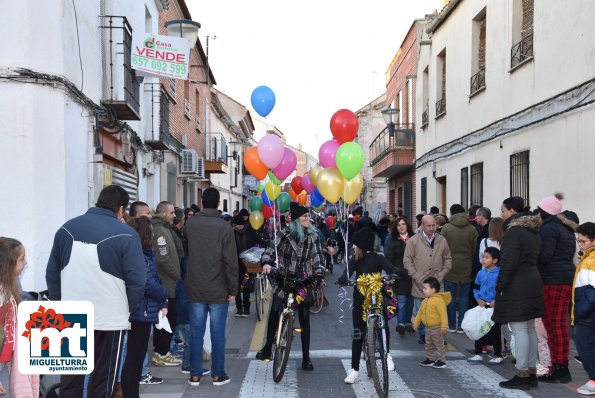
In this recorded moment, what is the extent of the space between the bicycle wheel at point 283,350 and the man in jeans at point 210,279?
52 centimetres

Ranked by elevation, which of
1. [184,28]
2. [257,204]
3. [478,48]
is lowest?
[257,204]

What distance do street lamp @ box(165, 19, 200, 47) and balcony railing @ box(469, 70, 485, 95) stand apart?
6583mm

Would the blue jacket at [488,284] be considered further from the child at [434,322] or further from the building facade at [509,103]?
the building facade at [509,103]

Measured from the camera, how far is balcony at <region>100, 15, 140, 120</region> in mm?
9977

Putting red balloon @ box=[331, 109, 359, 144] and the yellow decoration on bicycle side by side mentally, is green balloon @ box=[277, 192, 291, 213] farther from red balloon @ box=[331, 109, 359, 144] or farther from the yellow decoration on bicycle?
the yellow decoration on bicycle

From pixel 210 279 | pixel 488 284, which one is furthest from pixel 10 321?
pixel 488 284

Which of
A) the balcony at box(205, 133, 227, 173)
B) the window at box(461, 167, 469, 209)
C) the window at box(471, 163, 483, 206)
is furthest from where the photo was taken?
the balcony at box(205, 133, 227, 173)

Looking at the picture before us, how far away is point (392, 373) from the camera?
659 cm

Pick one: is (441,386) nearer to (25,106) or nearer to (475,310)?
(475,310)

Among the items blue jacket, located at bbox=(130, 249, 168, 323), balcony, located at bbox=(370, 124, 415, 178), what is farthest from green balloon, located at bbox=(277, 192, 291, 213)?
balcony, located at bbox=(370, 124, 415, 178)

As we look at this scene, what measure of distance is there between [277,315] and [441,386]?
1905mm

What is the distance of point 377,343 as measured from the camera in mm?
5883

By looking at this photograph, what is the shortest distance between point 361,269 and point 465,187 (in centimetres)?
1008

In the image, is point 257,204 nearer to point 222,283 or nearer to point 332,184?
point 332,184
